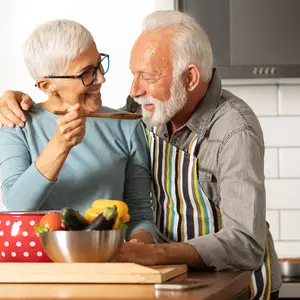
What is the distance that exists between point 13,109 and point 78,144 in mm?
207

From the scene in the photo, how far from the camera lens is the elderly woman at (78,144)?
233cm

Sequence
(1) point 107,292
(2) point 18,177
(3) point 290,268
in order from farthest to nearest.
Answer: (3) point 290,268 → (2) point 18,177 → (1) point 107,292

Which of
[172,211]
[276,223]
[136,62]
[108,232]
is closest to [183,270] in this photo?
[108,232]

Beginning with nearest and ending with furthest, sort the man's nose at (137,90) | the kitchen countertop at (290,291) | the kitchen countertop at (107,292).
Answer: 1. the kitchen countertop at (107,292)
2. the man's nose at (137,90)
3. the kitchen countertop at (290,291)

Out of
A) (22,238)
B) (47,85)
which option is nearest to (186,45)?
(47,85)

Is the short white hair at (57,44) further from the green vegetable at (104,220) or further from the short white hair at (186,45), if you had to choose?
the green vegetable at (104,220)

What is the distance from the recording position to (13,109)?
241 centimetres

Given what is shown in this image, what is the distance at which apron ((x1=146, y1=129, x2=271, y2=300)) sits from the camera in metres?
2.35

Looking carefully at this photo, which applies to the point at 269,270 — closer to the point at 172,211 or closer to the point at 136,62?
the point at 172,211

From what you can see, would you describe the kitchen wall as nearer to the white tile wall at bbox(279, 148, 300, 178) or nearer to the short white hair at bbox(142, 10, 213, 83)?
the white tile wall at bbox(279, 148, 300, 178)

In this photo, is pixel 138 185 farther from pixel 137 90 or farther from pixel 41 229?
pixel 41 229

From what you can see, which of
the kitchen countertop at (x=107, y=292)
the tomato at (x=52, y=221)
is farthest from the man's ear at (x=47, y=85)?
the kitchen countertop at (x=107, y=292)

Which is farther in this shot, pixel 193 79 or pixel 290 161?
pixel 290 161

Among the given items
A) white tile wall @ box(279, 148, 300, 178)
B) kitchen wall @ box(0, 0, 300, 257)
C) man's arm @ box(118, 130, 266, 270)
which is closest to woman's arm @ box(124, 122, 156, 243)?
man's arm @ box(118, 130, 266, 270)
